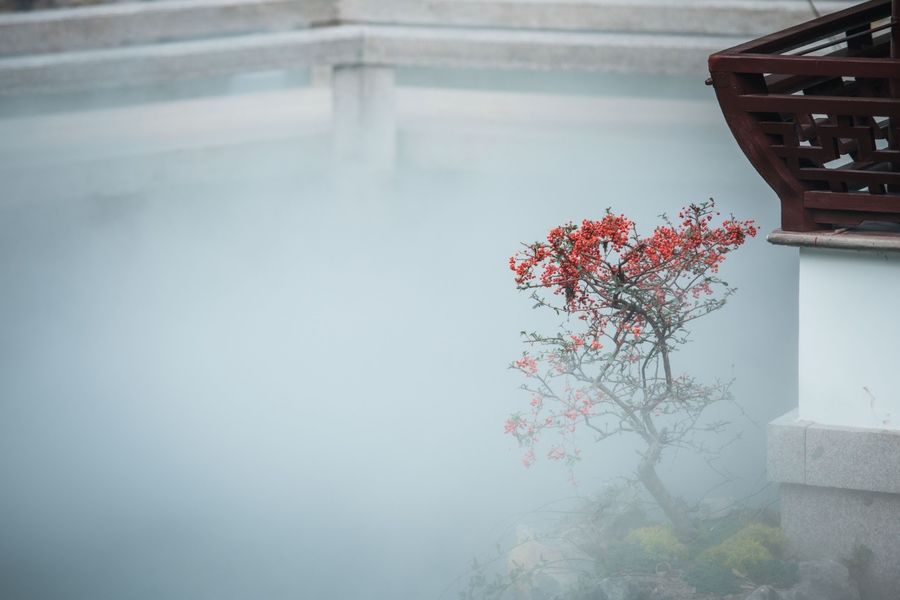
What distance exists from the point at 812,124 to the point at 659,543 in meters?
1.61

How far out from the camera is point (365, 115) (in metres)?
7.49

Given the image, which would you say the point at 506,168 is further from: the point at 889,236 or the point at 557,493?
the point at 889,236

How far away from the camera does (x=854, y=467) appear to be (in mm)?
3854

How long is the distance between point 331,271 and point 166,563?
291 cm

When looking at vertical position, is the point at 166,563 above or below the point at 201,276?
below

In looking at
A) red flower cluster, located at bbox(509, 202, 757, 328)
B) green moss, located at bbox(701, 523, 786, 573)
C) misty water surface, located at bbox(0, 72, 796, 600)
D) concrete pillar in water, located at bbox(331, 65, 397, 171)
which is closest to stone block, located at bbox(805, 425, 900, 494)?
green moss, located at bbox(701, 523, 786, 573)

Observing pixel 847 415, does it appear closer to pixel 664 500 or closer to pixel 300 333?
pixel 664 500

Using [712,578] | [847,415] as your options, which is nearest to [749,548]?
[712,578]

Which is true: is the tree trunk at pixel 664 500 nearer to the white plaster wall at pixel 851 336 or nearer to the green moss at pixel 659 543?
the green moss at pixel 659 543

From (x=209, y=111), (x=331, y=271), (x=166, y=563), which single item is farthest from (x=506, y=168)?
(x=166, y=563)

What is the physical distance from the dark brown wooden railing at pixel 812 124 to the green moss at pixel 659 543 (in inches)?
48.6

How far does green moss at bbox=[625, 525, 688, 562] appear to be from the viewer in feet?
13.5

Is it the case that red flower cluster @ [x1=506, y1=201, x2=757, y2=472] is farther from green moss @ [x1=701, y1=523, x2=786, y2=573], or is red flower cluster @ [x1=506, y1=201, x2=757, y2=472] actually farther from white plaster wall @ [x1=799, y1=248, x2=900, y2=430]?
green moss @ [x1=701, y1=523, x2=786, y2=573]

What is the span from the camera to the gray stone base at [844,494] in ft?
12.6
